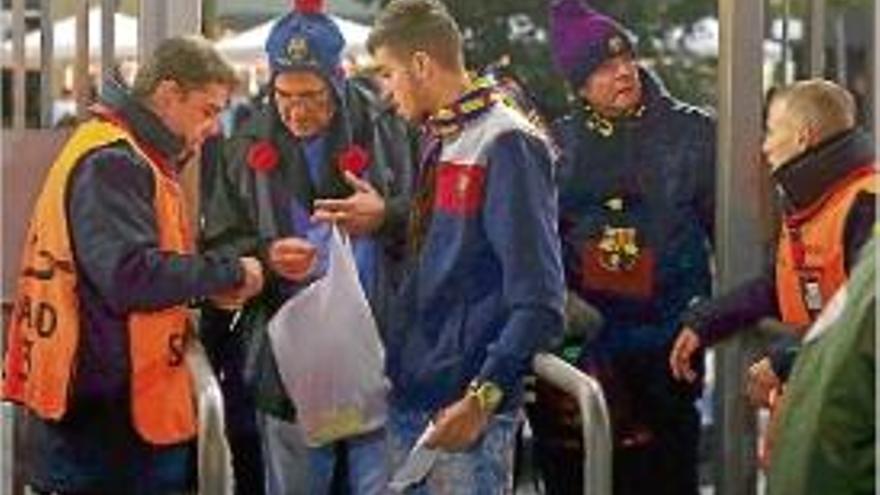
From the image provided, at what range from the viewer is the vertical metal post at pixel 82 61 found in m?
4.08

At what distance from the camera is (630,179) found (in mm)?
4176

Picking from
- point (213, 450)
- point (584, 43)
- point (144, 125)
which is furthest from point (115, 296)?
point (584, 43)

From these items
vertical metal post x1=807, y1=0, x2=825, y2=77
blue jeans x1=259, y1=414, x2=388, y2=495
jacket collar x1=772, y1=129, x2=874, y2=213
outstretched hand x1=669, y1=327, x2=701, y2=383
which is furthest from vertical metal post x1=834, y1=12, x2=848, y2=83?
blue jeans x1=259, y1=414, x2=388, y2=495

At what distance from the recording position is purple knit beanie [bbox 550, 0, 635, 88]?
4.23m

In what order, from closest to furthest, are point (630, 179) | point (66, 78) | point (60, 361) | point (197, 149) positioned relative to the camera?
point (60, 361) → point (197, 149) → point (630, 179) → point (66, 78)

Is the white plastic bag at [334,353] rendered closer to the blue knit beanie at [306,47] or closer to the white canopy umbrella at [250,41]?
the blue knit beanie at [306,47]

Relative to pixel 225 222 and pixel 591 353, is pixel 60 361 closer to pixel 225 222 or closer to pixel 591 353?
pixel 225 222

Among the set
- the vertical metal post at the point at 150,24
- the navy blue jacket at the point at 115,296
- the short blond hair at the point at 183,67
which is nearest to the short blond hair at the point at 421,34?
the short blond hair at the point at 183,67

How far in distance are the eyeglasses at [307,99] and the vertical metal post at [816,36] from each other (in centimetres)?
105

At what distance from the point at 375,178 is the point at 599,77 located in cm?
61

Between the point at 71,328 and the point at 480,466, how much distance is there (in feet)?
2.69

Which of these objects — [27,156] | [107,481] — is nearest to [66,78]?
[27,156]

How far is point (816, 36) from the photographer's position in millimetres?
4031

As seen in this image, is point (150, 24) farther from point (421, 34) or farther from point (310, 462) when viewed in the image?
point (310, 462)
